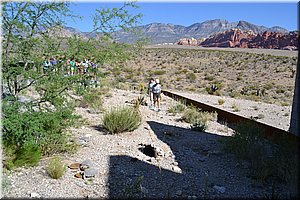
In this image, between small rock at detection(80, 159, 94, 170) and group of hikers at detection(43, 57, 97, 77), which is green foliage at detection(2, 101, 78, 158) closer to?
small rock at detection(80, 159, 94, 170)

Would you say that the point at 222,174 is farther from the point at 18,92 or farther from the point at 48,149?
the point at 18,92

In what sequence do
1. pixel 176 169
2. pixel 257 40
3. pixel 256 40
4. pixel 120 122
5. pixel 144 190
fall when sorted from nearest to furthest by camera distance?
pixel 144 190 < pixel 176 169 < pixel 120 122 < pixel 257 40 < pixel 256 40

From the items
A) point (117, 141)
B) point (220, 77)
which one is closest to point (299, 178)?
point (117, 141)

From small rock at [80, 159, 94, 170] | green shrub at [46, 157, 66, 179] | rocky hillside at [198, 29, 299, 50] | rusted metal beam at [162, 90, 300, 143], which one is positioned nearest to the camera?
green shrub at [46, 157, 66, 179]

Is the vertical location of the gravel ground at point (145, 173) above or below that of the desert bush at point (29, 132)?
below

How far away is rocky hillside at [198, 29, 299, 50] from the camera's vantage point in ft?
405

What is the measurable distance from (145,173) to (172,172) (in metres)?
0.55

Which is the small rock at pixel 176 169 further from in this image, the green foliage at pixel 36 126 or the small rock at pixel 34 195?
the small rock at pixel 34 195

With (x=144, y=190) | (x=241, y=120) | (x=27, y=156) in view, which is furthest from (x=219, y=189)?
(x=241, y=120)

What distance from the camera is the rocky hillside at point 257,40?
405 ft

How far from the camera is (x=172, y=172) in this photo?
22.6 ft

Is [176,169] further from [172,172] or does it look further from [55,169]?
[55,169]

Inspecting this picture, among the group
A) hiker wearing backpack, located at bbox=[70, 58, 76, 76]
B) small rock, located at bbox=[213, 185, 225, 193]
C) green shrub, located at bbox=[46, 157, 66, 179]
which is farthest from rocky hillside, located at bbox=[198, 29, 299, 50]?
green shrub, located at bbox=[46, 157, 66, 179]

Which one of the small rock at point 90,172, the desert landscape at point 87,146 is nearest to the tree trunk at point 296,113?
the desert landscape at point 87,146
